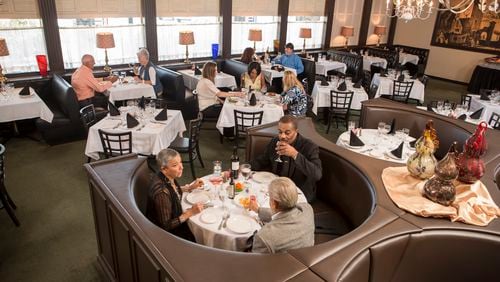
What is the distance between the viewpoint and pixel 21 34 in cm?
709

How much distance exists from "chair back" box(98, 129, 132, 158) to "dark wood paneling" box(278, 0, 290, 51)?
686 centimetres

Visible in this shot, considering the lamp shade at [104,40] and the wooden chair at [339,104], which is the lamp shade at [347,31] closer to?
the wooden chair at [339,104]

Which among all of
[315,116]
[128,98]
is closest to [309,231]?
[128,98]

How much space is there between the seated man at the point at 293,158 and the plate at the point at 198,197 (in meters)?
0.83

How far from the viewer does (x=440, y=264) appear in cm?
283

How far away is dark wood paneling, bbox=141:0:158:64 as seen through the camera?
821cm

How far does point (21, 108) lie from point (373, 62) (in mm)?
8769

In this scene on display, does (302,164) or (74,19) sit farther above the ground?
(74,19)

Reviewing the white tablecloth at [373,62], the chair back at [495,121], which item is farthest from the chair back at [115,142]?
the white tablecloth at [373,62]

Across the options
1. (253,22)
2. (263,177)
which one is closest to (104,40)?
(253,22)

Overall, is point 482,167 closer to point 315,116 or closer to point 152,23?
point 315,116

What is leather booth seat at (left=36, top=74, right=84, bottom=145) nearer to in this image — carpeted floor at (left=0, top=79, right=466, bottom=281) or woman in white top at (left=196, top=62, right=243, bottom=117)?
carpeted floor at (left=0, top=79, right=466, bottom=281)

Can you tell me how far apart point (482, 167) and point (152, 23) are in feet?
23.9

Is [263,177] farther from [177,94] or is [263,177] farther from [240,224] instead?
[177,94]
